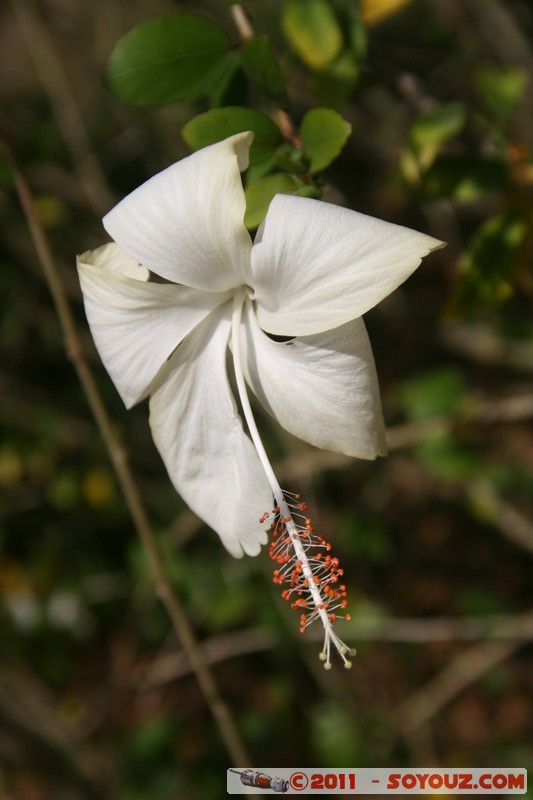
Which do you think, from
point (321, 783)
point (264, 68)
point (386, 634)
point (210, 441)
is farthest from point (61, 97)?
point (321, 783)

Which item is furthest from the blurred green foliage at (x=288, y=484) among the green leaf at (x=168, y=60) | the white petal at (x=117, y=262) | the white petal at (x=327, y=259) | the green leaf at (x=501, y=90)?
the white petal at (x=327, y=259)

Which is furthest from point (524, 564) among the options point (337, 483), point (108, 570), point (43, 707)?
point (43, 707)

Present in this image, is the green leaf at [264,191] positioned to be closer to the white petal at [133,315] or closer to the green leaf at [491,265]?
the white petal at [133,315]

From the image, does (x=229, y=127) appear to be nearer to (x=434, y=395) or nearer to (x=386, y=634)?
(x=434, y=395)

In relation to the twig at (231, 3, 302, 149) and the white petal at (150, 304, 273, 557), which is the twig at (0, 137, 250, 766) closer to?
the white petal at (150, 304, 273, 557)

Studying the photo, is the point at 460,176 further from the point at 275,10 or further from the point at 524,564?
the point at 524,564

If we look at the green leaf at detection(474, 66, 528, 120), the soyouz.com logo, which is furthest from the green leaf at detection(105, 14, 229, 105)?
the soyouz.com logo
